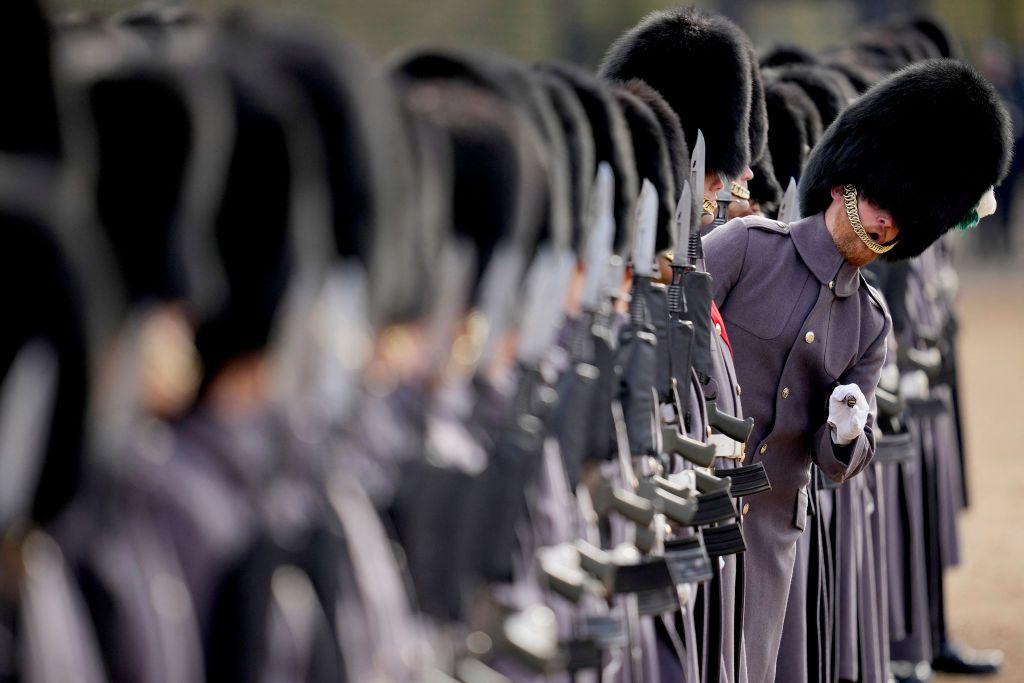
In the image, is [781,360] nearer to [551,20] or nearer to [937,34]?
[937,34]

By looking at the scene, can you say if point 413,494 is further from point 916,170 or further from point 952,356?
point 952,356

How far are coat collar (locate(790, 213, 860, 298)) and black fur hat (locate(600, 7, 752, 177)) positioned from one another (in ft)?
0.62

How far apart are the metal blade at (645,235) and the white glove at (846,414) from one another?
0.82 metres

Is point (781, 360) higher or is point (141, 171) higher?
point (141, 171)

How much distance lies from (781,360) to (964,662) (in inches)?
78.7

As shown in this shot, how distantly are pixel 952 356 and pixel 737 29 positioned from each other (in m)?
2.23

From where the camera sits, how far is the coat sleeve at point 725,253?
11.6 ft

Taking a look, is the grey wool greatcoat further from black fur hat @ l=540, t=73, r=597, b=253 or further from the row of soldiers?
black fur hat @ l=540, t=73, r=597, b=253

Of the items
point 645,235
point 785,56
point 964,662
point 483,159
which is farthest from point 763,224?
point 964,662

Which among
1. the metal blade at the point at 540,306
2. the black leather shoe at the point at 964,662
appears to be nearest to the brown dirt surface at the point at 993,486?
the black leather shoe at the point at 964,662

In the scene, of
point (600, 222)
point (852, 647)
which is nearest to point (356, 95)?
point (600, 222)

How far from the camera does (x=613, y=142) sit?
2701 mm

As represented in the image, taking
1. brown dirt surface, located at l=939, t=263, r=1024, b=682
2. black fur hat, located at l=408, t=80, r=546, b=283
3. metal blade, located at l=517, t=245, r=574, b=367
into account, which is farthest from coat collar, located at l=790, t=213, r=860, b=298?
brown dirt surface, located at l=939, t=263, r=1024, b=682

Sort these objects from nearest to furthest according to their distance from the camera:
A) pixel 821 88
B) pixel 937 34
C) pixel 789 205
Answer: pixel 789 205
pixel 821 88
pixel 937 34
